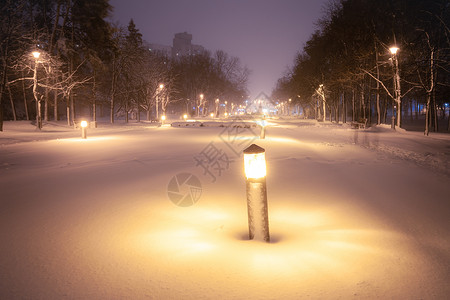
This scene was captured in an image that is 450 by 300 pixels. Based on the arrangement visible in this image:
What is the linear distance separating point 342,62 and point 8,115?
44.9 meters

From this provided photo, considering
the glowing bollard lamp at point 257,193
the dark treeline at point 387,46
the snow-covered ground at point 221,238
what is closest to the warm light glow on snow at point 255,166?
the glowing bollard lamp at point 257,193

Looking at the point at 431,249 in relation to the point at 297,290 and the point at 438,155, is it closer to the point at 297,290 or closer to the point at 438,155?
the point at 297,290

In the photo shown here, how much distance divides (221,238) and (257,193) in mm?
769

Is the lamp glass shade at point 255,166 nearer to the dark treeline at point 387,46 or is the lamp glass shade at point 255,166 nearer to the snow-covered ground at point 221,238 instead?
the snow-covered ground at point 221,238

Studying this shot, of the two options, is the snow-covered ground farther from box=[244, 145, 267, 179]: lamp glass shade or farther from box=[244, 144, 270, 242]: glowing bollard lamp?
box=[244, 145, 267, 179]: lamp glass shade

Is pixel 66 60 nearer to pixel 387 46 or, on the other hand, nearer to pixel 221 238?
pixel 387 46

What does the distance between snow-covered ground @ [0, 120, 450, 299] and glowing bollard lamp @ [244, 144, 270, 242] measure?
0.18 m

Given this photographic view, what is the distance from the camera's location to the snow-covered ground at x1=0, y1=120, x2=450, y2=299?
3.10 m

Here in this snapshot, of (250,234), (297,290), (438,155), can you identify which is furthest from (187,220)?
(438,155)

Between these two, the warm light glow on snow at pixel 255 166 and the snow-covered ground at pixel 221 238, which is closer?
the snow-covered ground at pixel 221 238

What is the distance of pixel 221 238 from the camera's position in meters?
4.29

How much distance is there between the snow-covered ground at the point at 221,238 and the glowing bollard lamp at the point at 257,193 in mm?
182

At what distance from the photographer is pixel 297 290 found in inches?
119

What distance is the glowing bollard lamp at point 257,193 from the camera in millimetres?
4125
